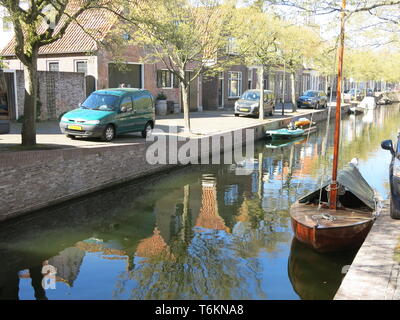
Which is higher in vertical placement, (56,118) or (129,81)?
(129,81)

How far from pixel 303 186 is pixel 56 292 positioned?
30.5 ft

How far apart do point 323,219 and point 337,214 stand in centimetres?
55

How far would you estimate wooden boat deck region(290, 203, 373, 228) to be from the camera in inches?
324

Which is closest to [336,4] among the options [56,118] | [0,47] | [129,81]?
[56,118]

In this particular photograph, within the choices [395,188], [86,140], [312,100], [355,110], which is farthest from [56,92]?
[355,110]

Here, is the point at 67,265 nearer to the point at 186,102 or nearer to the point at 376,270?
the point at 376,270

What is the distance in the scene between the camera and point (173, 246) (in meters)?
9.12

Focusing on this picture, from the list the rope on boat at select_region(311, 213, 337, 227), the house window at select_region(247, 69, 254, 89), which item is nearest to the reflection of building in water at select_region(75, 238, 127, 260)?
the rope on boat at select_region(311, 213, 337, 227)

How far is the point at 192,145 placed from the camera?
17.3m

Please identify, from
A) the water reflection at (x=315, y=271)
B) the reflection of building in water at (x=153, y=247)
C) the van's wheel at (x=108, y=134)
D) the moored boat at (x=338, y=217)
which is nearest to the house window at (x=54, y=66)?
the van's wheel at (x=108, y=134)

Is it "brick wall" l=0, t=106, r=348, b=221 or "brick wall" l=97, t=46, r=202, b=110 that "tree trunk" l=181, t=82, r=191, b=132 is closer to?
"brick wall" l=97, t=46, r=202, b=110

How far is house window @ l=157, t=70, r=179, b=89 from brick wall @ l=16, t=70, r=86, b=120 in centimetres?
683
